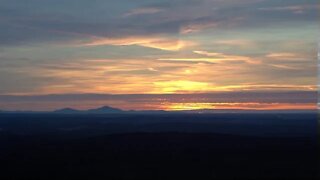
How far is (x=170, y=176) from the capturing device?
81.2ft

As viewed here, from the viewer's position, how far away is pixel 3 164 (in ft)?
103

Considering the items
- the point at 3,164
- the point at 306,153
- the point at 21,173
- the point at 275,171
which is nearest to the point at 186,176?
the point at 275,171

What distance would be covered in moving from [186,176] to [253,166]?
577 centimetres

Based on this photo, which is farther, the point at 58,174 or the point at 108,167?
the point at 108,167

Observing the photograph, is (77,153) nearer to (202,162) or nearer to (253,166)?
(202,162)

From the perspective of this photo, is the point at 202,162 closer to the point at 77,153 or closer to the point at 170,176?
the point at 170,176

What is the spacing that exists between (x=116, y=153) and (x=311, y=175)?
15469 millimetres

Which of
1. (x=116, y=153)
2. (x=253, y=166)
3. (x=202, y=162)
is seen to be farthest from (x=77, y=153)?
(x=253, y=166)

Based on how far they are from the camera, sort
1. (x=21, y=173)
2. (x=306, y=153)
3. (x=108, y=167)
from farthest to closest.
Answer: (x=306, y=153), (x=108, y=167), (x=21, y=173)

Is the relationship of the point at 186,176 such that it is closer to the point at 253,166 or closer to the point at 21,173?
the point at 253,166

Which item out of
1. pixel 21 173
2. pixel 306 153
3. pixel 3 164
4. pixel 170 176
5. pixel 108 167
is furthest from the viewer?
pixel 306 153

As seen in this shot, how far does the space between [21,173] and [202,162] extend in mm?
10322

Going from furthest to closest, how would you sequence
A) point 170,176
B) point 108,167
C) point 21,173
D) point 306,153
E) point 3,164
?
point 306,153
point 3,164
point 108,167
point 21,173
point 170,176

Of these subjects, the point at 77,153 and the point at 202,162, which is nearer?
the point at 202,162
